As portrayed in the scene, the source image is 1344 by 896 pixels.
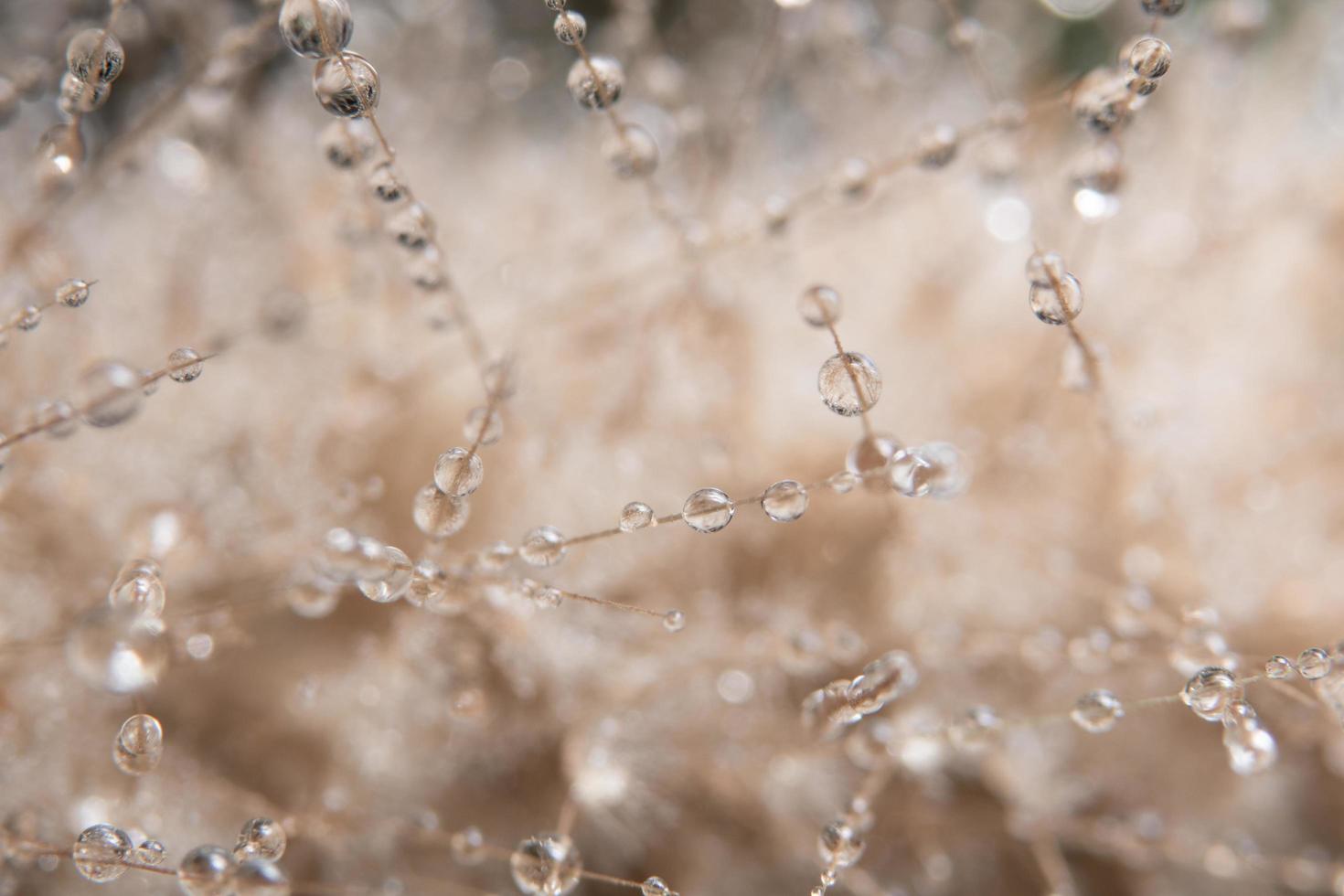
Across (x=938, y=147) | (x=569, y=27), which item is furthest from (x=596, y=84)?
(x=938, y=147)

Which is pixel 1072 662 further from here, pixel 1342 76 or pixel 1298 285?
pixel 1342 76

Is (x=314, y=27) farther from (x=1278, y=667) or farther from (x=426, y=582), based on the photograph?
(x=1278, y=667)

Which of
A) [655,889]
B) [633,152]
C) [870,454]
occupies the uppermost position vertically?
[633,152]

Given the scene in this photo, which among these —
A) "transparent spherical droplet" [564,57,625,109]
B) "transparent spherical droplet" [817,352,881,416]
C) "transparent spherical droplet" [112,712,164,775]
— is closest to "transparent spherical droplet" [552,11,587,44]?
"transparent spherical droplet" [564,57,625,109]

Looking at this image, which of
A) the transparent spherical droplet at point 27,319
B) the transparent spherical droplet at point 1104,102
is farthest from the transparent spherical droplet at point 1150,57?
the transparent spherical droplet at point 27,319

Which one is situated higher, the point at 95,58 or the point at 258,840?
the point at 95,58

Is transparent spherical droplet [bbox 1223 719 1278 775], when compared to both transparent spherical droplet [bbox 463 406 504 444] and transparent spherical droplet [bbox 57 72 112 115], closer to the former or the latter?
transparent spherical droplet [bbox 463 406 504 444]
